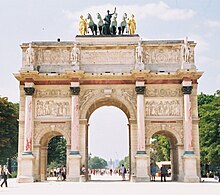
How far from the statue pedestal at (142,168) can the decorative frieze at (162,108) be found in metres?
Answer: 3.41

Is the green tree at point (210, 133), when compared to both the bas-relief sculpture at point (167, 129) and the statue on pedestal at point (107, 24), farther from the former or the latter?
the statue on pedestal at point (107, 24)

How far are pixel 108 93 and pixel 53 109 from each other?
173 inches

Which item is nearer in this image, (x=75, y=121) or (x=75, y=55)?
(x=75, y=121)

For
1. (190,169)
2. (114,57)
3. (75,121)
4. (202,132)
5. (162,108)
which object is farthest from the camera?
(202,132)

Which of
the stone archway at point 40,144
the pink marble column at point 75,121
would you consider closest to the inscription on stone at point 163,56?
the pink marble column at point 75,121

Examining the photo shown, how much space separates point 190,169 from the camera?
3077 cm

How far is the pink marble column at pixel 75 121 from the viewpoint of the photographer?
103 feet

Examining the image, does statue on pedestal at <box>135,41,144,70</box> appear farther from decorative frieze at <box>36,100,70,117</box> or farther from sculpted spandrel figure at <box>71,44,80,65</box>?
decorative frieze at <box>36,100,70,117</box>

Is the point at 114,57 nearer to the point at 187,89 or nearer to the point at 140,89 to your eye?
the point at 140,89

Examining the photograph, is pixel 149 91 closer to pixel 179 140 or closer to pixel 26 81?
pixel 179 140

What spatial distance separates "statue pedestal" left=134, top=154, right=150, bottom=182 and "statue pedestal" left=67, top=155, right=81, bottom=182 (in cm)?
426

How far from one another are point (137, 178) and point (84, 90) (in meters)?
7.77

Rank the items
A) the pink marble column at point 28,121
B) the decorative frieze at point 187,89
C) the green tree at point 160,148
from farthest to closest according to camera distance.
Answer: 1. the green tree at point 160,148
2. the decorative frieze at point 187,89
3. the pink marble column at point 28,121

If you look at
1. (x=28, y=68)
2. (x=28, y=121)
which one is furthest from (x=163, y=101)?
(x=28, y=68)
